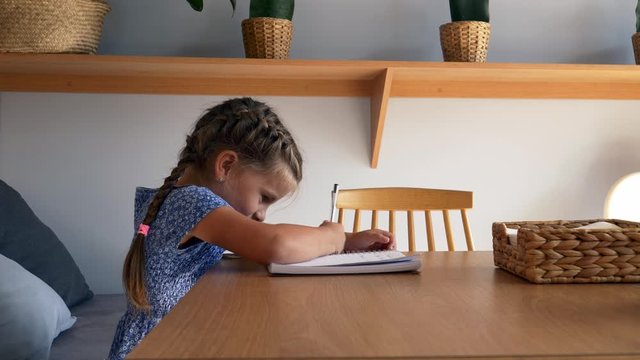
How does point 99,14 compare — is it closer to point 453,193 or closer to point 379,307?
point 453,193

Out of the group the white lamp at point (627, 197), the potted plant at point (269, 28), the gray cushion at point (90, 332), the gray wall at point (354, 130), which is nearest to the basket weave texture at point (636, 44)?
the gray wall at point (354, 130)

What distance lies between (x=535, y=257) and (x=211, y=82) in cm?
155

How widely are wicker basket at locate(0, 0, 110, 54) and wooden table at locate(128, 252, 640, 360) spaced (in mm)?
1270

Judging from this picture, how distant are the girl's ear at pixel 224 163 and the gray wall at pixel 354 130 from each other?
3.45 feet

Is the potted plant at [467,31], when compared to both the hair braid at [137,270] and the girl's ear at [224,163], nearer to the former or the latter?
the girl's ear at [224,163]

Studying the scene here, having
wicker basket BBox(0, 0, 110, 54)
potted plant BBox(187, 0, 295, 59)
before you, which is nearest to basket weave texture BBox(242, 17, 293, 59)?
potted plant BBox(187, 0, 295, 59)

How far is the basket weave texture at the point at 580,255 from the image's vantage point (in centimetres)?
90

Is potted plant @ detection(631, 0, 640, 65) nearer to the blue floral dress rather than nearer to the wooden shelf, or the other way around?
the wooden shelf

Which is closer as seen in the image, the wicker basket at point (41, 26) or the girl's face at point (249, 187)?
the girl's face at point (249, 187)

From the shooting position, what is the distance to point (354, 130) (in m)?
2.34

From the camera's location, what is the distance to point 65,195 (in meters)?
2.27

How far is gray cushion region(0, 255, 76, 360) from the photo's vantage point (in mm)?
1438

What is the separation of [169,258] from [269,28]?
3.49ft

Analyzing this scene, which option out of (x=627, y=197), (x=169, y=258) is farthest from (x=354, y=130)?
(x=169, y=258)
